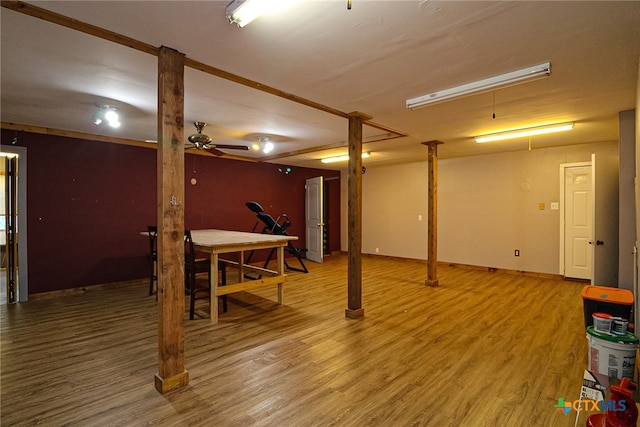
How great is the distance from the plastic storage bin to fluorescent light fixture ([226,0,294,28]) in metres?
3.62

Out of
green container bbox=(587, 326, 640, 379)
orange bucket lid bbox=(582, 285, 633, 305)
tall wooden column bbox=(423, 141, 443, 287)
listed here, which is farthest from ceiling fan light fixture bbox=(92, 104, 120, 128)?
orange bucket lid bbox=(582, 285, 633, 305)

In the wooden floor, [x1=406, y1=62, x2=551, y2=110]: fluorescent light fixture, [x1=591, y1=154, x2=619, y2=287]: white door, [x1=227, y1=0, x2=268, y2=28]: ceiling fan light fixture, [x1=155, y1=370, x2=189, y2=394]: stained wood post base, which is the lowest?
the wooden floor

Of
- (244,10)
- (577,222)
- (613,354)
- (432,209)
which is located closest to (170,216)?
(244,10)

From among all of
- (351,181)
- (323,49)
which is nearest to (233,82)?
Result: (323,49)

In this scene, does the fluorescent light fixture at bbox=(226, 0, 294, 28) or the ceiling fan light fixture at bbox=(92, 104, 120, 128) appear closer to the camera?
the fluorescent light fixture at bbox=(226, 0, 294, 28)

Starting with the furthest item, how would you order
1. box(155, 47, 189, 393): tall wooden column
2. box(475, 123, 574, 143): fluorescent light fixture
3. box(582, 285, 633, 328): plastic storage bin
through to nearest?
box(475, 123, 574, 143): fluorescent light fixture
box(582, 285, 633, 328): plastic storage bin
box(155, 47, 189, 393): tall wooden column

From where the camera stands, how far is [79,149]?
485cm

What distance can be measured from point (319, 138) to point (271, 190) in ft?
8.77

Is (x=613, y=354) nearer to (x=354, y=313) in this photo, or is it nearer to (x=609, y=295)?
(x=609, y=295)

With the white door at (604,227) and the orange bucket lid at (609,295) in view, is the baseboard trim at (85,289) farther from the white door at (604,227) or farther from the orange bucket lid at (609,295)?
the white door at (604,227)

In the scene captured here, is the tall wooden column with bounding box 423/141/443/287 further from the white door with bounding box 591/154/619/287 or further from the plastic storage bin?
the plastic storage bin

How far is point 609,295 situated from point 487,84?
7.74 ft

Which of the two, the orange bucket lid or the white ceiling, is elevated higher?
the white ceiling

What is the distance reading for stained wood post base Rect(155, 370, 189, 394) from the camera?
2.21 metres
